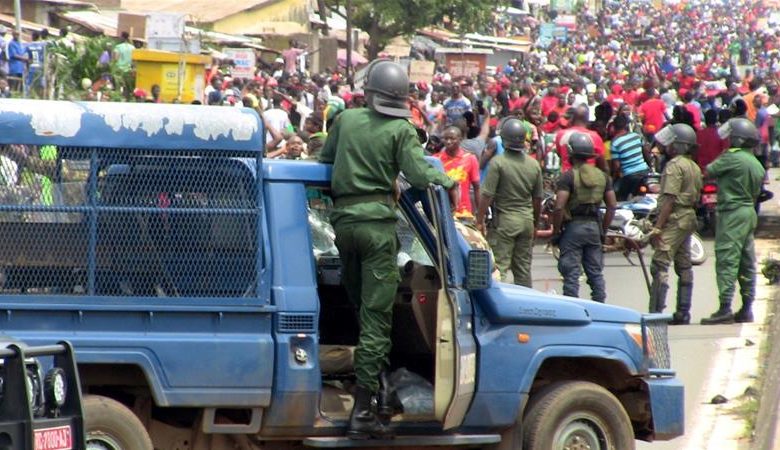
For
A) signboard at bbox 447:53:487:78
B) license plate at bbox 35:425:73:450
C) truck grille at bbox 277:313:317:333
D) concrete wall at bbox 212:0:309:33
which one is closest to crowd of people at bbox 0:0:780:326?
signboard at bbox 447:53:487:78

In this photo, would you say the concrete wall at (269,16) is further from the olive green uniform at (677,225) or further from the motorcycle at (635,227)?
the olive green uniform at (677,225)

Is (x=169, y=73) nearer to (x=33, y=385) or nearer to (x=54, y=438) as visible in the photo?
(x=33, y=385)

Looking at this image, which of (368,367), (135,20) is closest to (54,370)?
(368,367)

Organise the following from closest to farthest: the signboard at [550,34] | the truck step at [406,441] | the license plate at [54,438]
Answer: the license plate at [54,438] < the truck step at [406,441] < the signboard at [550,34]

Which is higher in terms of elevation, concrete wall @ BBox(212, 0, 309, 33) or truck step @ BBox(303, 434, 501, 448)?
truck step @ BBox(303, 434, 501, 448)

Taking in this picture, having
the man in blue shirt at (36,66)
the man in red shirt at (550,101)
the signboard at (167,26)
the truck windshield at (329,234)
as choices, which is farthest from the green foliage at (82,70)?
the truck windshield at (329,234)

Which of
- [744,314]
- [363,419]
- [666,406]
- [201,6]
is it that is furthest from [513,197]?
[201,6]

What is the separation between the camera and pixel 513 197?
12406 mm

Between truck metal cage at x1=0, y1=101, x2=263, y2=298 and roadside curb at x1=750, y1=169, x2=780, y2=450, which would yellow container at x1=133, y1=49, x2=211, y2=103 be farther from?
truck metal cage at x1=0, y1=101, x2=263, y2=298

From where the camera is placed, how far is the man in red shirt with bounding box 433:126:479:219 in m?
14.1

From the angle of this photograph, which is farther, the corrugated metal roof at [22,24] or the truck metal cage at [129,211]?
the corrugated metal roof at [22,24]

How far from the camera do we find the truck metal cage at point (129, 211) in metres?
6.52

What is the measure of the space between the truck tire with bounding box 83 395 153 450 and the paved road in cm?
377

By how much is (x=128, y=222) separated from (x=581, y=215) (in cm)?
659
